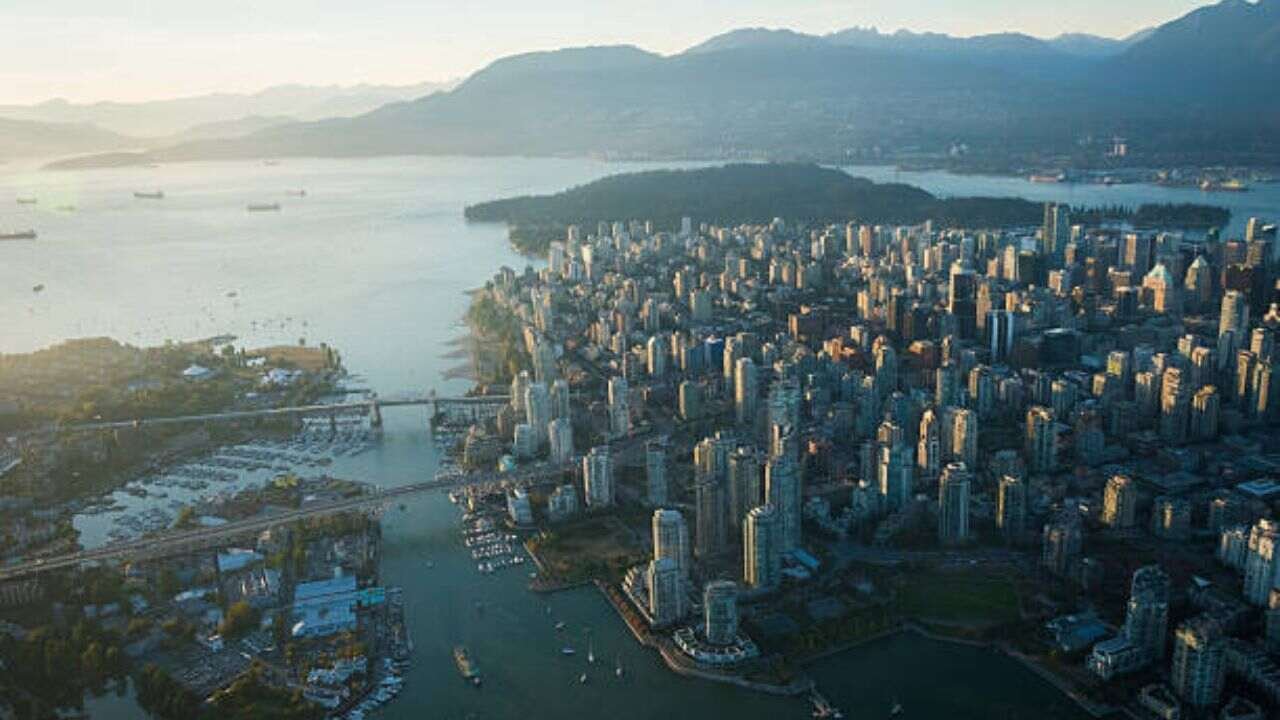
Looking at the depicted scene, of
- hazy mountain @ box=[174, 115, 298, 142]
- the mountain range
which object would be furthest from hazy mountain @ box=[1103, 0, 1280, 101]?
hazy mountain @ box=[174, 115, 298, 142]

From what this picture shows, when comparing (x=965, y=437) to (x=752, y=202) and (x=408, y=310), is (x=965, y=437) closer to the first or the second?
(x=408, y=310)

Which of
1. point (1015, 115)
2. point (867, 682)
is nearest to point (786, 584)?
point (867, 682)

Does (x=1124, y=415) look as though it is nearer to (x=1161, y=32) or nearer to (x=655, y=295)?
(x=655, y=295)

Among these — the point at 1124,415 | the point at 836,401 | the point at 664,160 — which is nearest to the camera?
the point at 1124,415

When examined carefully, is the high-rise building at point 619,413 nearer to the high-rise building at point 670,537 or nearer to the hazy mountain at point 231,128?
the high-rise building at point 670,537

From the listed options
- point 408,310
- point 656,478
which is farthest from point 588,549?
point 408,310

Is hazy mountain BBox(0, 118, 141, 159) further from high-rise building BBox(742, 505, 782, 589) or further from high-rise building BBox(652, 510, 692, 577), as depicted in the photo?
high-rise building BBox(742, 505, 782, 589)
